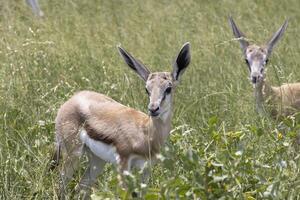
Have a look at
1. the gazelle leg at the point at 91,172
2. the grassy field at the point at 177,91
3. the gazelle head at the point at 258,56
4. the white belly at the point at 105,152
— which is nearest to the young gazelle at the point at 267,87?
the gazelle head at the point at 258,56

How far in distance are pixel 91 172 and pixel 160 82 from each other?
2.47 feet

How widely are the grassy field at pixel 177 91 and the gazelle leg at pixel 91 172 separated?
5cm

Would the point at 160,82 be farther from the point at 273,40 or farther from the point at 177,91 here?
the point at 273,40

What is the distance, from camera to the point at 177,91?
609cm

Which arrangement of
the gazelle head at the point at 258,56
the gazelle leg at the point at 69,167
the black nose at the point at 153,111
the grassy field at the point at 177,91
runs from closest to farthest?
the grassy field at the point at 177,91
the black nose at the point at 153,111
the gazelle leg at the point at 69,167
the gazelle head at the point at 258,56

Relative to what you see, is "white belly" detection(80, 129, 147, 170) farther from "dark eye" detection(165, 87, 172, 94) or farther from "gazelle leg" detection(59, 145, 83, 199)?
"dark eye" detection(165, 87, 172, 94)

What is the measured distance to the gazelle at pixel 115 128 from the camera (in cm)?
452

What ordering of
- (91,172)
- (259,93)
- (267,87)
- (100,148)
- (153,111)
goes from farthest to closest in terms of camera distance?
1. (267,87)
2. (259,93)
3. (91,172)
4. (100,148)
5. (153,111)

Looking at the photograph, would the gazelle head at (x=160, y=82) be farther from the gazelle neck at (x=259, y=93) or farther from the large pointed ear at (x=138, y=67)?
the gazelle neck at (x=259, y=93)

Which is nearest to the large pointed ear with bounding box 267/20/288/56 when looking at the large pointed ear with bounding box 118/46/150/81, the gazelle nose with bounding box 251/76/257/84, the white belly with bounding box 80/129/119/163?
the gazelle nose with bounding box 251/76/257/84

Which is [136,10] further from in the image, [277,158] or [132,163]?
[277,158]

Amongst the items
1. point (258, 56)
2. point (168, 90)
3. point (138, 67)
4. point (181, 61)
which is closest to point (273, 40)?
point (258, 56)

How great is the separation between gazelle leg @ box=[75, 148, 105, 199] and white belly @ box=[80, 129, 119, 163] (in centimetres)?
11

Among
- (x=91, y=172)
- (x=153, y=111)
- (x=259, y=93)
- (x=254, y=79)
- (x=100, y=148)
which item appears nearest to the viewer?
(x=153, y=111)
